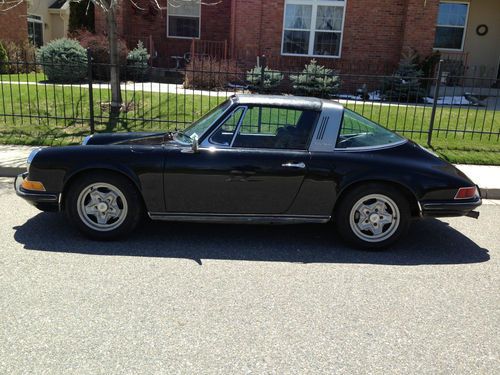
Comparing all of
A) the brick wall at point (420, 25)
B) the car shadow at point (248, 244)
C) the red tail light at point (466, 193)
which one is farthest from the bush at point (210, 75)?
the red tail light at point (466, 193)

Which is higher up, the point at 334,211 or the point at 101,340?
the point at 334,211

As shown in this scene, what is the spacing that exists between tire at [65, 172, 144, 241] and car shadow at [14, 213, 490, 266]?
14 cm

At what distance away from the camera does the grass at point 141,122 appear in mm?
9109

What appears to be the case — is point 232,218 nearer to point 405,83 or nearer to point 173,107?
point 173,107

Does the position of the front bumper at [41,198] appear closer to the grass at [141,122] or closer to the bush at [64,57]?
the grass at [141,122]

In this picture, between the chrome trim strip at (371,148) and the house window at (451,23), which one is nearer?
the chrome trim strip at (371,148)

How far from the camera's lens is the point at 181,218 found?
469 cm

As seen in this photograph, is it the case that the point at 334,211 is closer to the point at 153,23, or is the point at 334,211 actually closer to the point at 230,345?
the point at 230,345

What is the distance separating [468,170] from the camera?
8.12 metres

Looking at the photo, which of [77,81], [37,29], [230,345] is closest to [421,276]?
[230,345]

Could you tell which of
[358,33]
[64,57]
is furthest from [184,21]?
[358,33]

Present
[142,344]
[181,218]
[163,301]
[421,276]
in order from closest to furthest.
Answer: [142,344]
[163,301]
[421,276]
[181,218]

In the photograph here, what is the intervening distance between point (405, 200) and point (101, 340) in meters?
3.07

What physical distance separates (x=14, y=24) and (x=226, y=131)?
19.6 metres
